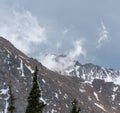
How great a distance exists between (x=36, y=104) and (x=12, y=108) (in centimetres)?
278

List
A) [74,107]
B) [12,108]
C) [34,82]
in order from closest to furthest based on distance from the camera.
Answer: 1. [12,108]
2. [34,82]
3. [74,107]

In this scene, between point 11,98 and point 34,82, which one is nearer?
point 11,98

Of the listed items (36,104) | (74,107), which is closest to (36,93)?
(36,104)

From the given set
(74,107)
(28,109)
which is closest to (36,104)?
(28,109)

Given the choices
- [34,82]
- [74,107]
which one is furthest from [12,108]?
[74,107]

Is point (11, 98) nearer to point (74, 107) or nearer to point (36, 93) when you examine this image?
point (36, 93)

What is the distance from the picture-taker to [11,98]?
37.1 meters

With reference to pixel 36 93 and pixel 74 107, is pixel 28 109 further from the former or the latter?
pixel 74 107

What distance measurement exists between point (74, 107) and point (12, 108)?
799 cm

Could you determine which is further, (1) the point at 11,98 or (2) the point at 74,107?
(2) the point at 74,107

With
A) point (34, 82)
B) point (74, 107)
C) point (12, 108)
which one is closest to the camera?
point (12, 108)

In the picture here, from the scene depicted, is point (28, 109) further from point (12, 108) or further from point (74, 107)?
point (74, 107)

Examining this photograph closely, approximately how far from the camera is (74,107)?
4325 cm

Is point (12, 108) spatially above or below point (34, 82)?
below
